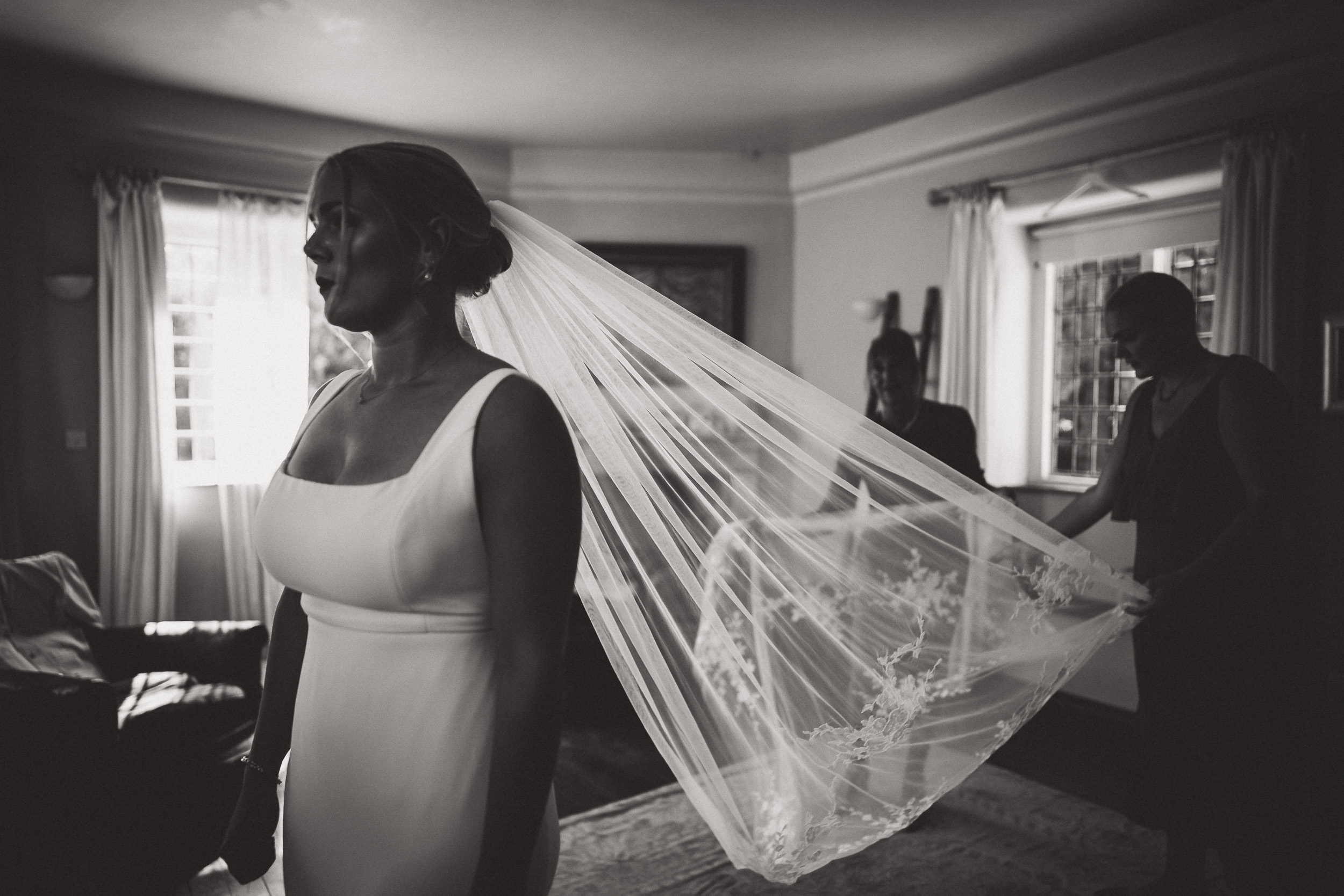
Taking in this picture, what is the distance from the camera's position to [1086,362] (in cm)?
441

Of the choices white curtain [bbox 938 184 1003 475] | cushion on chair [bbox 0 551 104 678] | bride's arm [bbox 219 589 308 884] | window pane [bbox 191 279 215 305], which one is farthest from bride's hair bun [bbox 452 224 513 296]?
window pane [bbox 191 279 215 305]

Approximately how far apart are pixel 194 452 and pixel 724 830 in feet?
14.0

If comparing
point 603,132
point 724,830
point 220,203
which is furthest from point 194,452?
point 724,830

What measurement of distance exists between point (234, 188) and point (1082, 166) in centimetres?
420

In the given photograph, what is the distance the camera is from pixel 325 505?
2.97 feet

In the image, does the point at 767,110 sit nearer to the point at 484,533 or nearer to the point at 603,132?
the point at 603,132

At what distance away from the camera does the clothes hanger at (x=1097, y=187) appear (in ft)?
12.7

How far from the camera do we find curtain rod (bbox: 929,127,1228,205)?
3592 mm

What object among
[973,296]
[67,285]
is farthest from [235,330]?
[973,296]

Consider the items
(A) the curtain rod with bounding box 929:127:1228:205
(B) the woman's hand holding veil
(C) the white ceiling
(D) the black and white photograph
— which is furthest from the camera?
(A) the curtain rod with bounding box 929:127:1228:205

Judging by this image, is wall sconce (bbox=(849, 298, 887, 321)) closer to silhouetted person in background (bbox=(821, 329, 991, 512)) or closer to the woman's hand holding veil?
silhouetted person in background (bbox=(821, 329, 991, 512))

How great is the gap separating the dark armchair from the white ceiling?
229cm

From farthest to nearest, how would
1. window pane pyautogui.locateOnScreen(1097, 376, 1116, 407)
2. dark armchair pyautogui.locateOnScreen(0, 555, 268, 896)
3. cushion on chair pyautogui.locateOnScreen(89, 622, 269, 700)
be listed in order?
window pane pyautogui.locateOnScreen(1097, 376, 1116, 407), cushion on chair pyautogui.locateOnScreen(89, 622, 269, 700), dark armchair pyautogui.locateOnScreen(0, 555, 268, 896)

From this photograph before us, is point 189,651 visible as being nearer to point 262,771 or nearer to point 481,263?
point 262,771
